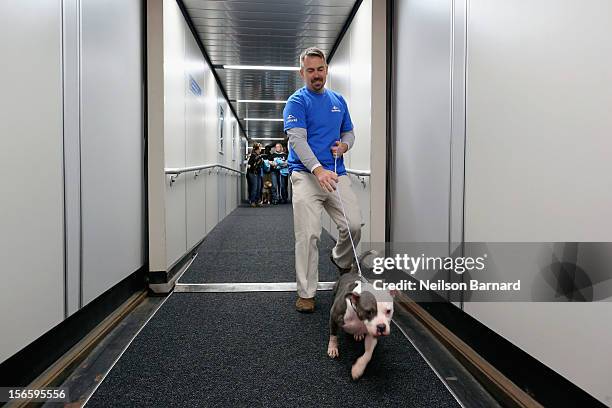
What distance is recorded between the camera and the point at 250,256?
12.2 feet

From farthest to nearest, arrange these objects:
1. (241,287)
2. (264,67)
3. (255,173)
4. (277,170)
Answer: (277,170), (255,173), (264,67), (241,287)

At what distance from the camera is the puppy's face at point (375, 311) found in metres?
1.31

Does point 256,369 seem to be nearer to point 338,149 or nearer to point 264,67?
point 338,149

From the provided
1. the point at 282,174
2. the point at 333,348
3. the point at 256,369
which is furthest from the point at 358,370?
the point at 282,174

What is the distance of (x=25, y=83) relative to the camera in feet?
4.25

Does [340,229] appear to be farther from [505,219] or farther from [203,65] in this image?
[203,65]

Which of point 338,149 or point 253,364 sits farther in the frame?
point 338,149

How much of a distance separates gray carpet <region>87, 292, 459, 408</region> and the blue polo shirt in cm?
82

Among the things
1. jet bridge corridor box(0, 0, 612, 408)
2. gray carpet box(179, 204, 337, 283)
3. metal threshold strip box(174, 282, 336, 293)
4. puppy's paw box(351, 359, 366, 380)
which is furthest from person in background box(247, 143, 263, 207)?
puppy's paw box(351, 359, 366, 380)

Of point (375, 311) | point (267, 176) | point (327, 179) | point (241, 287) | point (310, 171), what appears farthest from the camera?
point (267, 176)

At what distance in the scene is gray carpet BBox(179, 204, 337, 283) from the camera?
3.00m

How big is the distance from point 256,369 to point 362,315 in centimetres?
48

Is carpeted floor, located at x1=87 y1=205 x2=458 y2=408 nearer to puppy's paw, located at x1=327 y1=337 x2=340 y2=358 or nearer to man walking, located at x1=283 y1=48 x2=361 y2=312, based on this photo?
puppy's paw, located at x1=327 y1=337 x2=340 y2=358

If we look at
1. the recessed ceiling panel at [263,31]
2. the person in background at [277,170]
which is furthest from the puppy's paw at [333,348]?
the person in background at [277,170]
